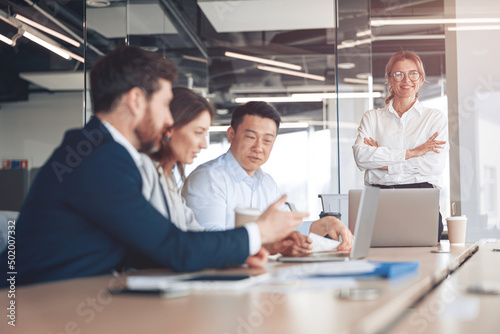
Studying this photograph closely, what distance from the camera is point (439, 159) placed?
3.39m

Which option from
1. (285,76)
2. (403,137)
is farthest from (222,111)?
(403,137)

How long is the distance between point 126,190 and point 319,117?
21.1 feet

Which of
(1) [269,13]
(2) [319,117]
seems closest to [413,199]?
(1) [269,13]

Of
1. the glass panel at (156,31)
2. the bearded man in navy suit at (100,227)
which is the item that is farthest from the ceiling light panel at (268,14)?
the bearded man in navy suit at (100,227)

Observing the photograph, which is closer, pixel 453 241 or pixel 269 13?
pixel 453 241

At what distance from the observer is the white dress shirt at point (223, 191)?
8.39ft

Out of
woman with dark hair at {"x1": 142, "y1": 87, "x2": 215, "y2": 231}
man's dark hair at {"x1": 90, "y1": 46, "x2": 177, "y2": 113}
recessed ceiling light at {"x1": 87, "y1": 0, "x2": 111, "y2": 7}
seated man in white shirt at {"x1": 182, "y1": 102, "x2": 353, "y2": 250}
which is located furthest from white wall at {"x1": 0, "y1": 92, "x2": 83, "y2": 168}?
man's dark hair at {"x1": 90, "y1": 46, "x2": 177, "y2": 113}

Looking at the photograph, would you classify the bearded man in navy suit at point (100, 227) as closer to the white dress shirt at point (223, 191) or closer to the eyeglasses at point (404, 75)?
the white dress shirt at point (223, 191)

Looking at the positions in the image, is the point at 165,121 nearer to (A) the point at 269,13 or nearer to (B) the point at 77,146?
(B) the point at 77,146

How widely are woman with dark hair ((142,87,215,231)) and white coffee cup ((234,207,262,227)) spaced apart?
256 mm

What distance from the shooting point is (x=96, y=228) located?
1.44m

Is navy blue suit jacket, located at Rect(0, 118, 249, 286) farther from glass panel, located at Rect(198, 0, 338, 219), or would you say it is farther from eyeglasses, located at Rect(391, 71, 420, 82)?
glass panel, located at Rect(198, 0, 338, 219)

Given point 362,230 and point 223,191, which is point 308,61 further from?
point 362,230

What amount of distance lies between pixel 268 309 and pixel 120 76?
37.5 inches
